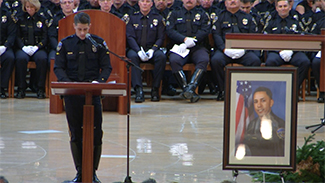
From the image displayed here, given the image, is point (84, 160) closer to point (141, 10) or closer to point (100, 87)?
point (100, 87)

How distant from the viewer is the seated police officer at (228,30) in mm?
8188

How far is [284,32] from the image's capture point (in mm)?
8406

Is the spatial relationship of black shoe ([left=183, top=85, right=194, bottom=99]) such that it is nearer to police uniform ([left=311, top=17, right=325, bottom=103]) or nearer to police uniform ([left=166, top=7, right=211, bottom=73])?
police uniform ([left=166, top=7, right=211, bottom=73])

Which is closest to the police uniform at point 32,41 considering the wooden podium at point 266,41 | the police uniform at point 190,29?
the police uniform at point 190,29

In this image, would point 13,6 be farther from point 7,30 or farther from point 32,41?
point 32,41

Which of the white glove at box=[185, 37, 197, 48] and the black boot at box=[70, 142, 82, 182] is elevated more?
the white glove at box=[185, 37, 197, 48]

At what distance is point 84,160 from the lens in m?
3.26

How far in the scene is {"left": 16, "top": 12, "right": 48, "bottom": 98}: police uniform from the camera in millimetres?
8195

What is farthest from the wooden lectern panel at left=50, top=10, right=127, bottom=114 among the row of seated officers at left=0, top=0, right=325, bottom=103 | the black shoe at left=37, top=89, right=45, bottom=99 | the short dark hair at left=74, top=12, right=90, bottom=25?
the short dark hair at left=74, top=12, right=90, bottom=25

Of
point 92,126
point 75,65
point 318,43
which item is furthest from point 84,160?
point 318,43

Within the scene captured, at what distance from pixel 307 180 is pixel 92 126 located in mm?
1427

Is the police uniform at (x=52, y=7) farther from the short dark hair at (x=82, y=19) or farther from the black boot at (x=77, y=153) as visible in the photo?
the black boot at (x=77, y=153)

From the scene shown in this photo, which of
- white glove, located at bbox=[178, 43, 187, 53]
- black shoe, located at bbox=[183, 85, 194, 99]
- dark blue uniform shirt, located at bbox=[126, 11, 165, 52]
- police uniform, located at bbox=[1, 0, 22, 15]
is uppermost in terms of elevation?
police uniform, located at bbox=[1, 0, 22, 15]

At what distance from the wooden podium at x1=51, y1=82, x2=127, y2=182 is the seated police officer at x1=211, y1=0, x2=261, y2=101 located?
511 cm
